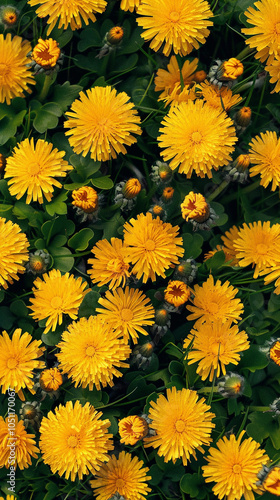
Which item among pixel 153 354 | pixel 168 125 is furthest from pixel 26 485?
pixel 168 125

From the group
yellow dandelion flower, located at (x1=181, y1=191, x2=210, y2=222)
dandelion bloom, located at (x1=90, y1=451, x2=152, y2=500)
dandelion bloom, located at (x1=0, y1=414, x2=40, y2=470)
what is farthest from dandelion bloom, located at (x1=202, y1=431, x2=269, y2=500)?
yellow dandelion flower, located at (x1=181, y1=191, x2=210, y2=222)

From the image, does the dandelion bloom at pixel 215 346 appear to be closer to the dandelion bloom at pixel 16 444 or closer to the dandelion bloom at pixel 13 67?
the dandelion bloom at pixel 16 444

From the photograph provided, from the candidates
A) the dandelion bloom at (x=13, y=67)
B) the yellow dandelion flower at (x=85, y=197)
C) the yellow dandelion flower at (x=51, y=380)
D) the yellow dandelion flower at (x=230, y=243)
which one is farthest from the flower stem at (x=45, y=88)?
the yellow dandelion flower at (x=51, y=380)

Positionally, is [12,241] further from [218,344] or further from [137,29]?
[137,29]

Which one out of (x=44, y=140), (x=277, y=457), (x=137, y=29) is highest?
(x=137, y=29)

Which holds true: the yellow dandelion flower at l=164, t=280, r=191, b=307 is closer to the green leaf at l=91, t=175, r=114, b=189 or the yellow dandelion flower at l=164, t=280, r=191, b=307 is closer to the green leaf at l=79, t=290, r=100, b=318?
the green leaf at l=79, t=290, r=100, b=318

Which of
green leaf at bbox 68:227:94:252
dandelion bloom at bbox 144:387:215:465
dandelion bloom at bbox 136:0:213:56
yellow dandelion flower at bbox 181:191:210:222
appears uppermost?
dandelion bloom at bbox 136:0:213:56
